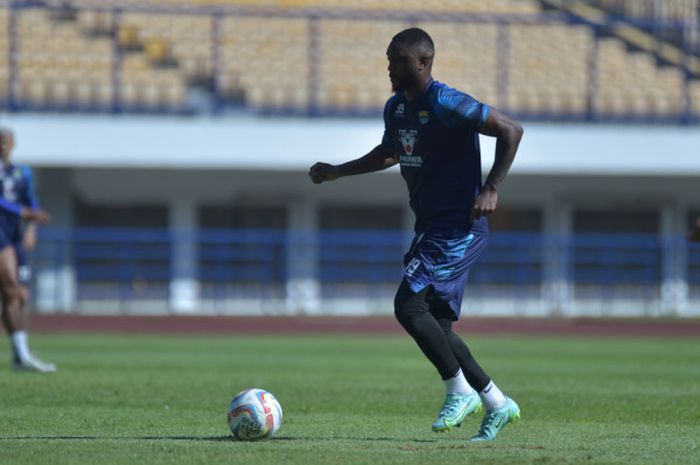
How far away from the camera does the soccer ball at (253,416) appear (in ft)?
25.6

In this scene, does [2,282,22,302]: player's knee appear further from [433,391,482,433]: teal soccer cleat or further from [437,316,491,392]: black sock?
[433,391,482,433]: teal soccer cleat

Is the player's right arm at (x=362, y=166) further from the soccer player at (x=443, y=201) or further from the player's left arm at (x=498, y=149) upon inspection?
the player's left arm at (x=498, y=149)

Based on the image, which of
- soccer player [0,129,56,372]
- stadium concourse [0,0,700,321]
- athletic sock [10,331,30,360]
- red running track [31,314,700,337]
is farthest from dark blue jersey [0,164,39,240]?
stadium concourse [0,0,700,321]

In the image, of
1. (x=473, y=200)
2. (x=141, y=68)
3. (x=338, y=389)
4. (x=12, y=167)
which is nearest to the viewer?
(x=473, y=200)

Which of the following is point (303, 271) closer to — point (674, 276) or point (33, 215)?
point (674, 276)

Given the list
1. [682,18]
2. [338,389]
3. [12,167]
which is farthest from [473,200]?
[682,18]

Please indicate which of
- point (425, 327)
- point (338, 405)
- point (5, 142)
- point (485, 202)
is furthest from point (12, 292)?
point (485, 202)

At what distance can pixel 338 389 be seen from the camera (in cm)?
1218

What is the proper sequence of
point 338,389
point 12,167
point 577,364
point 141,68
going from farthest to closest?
point 141,68 < point 577,364 < point 12,167 < point 338,389

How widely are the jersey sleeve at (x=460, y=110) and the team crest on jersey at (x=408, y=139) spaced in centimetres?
23

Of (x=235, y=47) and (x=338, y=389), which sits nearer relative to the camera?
(x=338, y=389)

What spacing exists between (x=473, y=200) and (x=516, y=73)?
21.6 meters

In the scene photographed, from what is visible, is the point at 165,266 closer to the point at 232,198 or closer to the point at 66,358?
the point at 232,198

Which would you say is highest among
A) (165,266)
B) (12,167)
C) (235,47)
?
(235,47)
